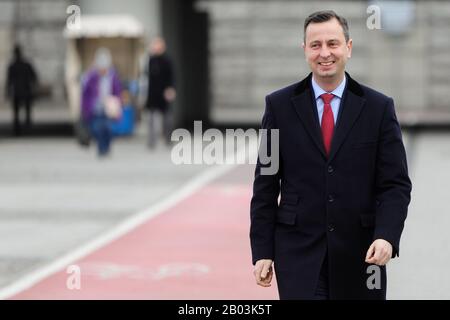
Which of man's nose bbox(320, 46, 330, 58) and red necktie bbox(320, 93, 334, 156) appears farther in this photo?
red necktie bbox(320, 93, 334, 156)

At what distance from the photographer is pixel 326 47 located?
452cm

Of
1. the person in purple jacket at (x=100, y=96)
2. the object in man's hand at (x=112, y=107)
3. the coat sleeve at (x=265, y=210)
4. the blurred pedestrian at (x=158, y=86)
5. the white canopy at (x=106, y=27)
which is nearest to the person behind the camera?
the coat sleeve at (x=265, y=210)

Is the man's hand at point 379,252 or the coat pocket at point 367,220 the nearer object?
the man's hand at point 379,252

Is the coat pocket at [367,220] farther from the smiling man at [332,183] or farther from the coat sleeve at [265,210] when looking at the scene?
the coat sleeve at [265,210]

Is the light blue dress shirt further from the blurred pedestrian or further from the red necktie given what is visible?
the blurred pedestrian

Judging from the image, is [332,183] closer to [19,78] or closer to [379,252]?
[379,252]

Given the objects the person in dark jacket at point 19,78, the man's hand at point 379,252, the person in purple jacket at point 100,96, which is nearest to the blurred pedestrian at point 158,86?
the person in purple jacket at point 100,96

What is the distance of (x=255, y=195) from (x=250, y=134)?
2211cm

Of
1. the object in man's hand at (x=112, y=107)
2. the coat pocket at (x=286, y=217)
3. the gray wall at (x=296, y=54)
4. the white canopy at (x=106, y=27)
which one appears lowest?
the gray wall at (x=296, y=54)

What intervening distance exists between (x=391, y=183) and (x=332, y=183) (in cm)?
22

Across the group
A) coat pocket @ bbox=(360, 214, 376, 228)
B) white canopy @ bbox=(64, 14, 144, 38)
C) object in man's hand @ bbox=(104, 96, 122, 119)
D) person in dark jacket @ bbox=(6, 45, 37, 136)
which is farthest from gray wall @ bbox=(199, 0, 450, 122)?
coat pocket @ bbox=(360, 214, 376, 228)

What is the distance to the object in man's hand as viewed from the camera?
19328mm

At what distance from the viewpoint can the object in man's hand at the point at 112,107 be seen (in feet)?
63.4
